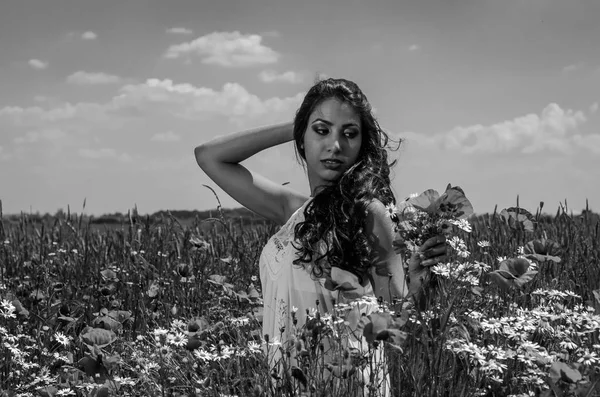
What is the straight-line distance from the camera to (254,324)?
374 cm

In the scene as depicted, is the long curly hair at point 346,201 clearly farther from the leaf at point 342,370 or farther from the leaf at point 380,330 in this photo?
the leaf at point 380,330

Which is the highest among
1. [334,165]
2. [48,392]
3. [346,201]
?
[334,165]

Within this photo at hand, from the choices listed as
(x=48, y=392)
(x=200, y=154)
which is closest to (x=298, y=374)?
(x=48, y=392)

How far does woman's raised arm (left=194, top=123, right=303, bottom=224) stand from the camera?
12.6 feet

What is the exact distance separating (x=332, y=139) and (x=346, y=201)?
314 millimetres

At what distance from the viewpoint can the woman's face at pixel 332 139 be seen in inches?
127

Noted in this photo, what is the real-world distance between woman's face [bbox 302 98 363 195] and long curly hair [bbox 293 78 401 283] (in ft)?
0.13

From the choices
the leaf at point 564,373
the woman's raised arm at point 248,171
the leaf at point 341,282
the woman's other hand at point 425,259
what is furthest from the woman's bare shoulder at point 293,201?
the leaf at point 564,373

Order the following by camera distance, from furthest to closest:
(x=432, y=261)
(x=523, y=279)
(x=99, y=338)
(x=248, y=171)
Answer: (x=248, y=171) < (x=99, y=338) < (x=523, y=279) < (x=432, y=261)

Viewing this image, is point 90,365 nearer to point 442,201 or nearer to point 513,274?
point 442,201

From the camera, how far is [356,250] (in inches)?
120

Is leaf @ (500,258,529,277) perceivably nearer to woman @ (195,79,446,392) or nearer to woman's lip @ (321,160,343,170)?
woman @ (195,79,446,392)

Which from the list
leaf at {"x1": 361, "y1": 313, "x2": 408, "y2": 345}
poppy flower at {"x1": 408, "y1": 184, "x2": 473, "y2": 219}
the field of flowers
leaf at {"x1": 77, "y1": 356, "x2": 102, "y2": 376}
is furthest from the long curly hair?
leaf at {"x1": 361, "y1": 313, "x2": 408, "y2": 345}

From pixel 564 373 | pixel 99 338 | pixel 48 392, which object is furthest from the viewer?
pixel 48 392
